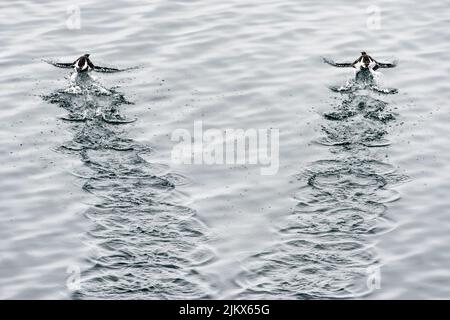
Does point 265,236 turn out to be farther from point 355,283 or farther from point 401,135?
point 401,135

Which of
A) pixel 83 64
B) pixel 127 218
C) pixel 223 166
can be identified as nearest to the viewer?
pixel 127 218

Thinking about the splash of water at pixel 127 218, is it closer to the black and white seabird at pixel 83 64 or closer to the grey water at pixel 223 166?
the grey water at pixel 223 166

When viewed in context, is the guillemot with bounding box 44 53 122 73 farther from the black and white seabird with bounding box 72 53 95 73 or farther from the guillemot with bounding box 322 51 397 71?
the guillemot with bounding box 322 51 397 71

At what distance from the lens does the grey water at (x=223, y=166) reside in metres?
30.0

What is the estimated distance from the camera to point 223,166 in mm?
35500

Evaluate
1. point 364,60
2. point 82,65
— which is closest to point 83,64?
point 82,65

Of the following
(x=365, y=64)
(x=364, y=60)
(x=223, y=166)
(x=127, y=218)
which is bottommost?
(x=127, y=218)

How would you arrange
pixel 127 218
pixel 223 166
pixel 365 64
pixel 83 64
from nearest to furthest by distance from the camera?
pixel 127 218, pixel 223 166, pixel 83 64, pixel 365 64

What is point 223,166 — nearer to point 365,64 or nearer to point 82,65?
point 82,65

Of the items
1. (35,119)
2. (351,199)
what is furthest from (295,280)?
(35,119)

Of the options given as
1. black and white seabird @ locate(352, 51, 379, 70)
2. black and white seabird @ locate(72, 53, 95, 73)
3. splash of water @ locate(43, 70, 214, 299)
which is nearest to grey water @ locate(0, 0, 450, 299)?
splash of water @ locate(43, 70, 214, 299)

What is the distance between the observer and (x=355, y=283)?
29531mm

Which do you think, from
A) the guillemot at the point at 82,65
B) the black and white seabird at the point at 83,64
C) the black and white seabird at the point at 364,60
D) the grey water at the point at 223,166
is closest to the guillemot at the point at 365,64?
the black and white seabird at the point at 364,60
